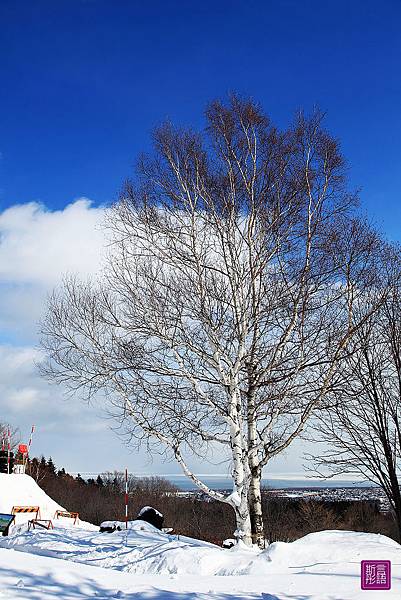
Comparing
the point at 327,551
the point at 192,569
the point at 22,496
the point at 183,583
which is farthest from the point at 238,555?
the point at 22,496

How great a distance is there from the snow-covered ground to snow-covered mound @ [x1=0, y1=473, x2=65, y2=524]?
10699 millimetres

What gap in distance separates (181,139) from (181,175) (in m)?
0.79

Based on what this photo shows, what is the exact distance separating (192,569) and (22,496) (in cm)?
1691

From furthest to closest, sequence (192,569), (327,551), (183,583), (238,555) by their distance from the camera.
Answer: (238,555)
(327,551)
(192,569)
(183,583)

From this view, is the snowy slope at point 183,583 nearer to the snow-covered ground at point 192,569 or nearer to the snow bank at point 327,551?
the snow-covered ground at point 192,569

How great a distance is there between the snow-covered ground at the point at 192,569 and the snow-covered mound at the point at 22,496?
1070 cm

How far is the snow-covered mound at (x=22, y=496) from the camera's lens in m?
21.6

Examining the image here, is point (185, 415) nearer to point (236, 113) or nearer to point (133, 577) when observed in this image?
point (133, 577)

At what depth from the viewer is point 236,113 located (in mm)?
11297

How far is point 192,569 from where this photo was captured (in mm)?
7824

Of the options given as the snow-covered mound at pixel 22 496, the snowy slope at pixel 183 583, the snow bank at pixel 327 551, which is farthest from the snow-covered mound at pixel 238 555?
the snow-covered mound at pixel 22 496

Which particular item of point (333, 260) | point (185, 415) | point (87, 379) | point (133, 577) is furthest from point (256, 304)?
point (133, 577)

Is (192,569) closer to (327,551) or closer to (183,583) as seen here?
(183,583)

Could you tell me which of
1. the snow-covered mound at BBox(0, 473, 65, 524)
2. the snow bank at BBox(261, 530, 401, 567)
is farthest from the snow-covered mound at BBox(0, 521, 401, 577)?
the snow-covered mound at BBox(0, 473, 65, 524)
